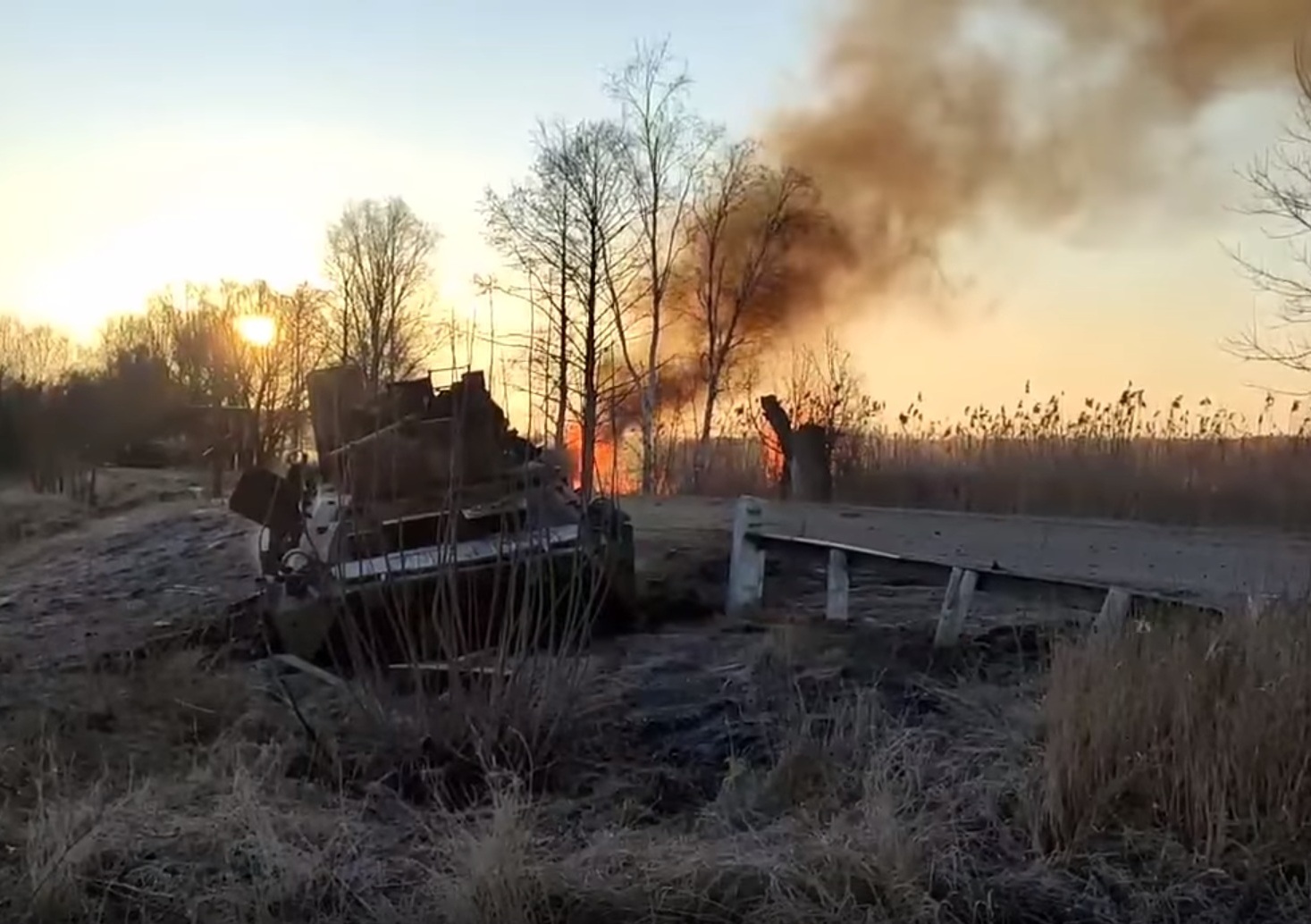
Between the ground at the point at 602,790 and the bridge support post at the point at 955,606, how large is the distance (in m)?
0.19

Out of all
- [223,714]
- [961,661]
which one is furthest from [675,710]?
[223,714]

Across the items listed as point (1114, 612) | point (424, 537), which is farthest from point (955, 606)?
point (424, 537)

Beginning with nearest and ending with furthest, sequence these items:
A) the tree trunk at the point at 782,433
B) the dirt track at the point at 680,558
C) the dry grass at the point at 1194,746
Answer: the dry grass at the point at 1194,746 → the dirt track at the point at 680,558 → the tree trunk at the point at 782,433

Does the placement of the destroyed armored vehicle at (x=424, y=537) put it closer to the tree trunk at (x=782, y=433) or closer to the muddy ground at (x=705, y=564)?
the muddy ground at (x=705, y=564)

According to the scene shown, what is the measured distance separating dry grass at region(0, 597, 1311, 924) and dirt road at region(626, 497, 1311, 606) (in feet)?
4.97

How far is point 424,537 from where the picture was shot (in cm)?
1006

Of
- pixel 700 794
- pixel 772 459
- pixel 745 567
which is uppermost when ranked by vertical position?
pixel 772 459

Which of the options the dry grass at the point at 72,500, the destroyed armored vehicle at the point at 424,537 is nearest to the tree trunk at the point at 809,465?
the dry grass at the point at 72,500

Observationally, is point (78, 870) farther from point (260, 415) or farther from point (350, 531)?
point (260, 415)

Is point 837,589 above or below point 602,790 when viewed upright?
above

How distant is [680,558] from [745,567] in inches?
112

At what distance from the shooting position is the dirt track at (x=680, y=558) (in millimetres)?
11078

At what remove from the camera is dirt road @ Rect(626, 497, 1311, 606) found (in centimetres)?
1041

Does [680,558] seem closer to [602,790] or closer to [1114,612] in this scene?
[1114,612]
